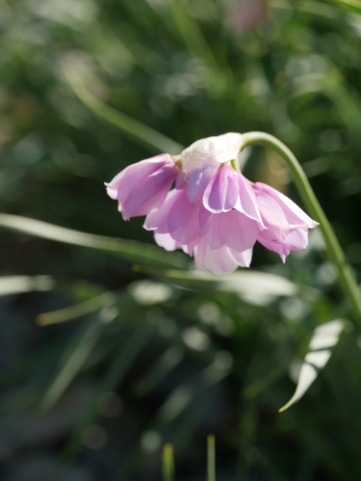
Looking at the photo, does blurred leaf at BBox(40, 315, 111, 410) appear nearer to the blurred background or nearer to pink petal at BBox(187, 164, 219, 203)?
the blurred background

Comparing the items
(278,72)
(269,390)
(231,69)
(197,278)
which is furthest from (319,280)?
(231,69)

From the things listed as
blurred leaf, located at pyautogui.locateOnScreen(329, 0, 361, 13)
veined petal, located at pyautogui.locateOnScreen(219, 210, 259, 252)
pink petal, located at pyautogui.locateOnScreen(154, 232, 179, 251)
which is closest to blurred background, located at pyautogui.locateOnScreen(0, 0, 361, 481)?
blurred leaf, located at pyautogui.locateOnScreen(329, 0, 361, 13)

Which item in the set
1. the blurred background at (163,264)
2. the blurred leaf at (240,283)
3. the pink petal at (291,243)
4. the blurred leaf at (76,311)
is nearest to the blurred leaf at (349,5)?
the blurred background at (163,264)

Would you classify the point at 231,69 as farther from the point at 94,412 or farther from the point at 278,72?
the point at 94,412

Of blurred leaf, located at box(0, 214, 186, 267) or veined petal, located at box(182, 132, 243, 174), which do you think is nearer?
veined petal, located at box(182, 132, 243, 174)

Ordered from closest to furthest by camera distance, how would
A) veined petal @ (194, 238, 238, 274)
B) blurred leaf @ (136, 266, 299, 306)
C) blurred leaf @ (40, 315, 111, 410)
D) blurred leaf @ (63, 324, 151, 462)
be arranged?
veined petal @ (194, 238, 238, 274)
blurred leaf @ (136, 266, 299, 306)
blurred leaf @ (40, 315, 111, 410)
blurred leaf @ (63, 324, 151, 462)

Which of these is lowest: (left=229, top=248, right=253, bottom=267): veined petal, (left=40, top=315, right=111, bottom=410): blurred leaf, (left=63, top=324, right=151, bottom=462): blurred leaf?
(left=63, top=324, right=151, bottom=462): blurred leaf
